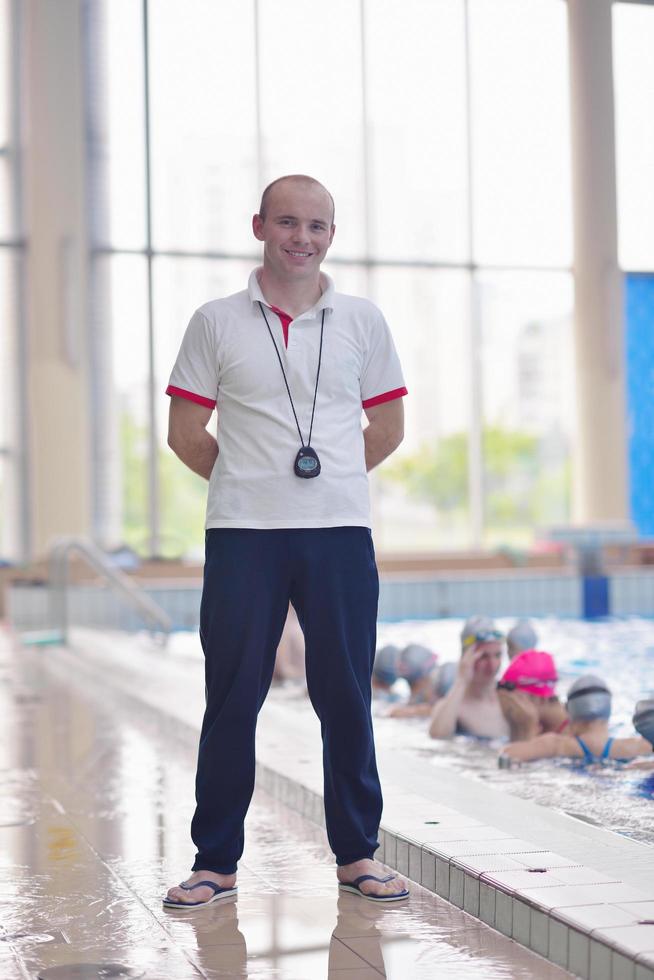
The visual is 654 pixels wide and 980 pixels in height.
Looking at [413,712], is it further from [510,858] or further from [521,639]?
[510,858]

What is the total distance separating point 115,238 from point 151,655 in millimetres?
7872

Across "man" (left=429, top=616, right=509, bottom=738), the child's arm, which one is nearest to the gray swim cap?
"man" (left=429, top=616, right=509, bottom=738)

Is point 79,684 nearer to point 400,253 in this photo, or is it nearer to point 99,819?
point 99,819

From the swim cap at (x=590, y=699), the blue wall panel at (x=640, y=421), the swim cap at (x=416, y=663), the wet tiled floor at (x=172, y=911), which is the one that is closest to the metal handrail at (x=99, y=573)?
the swim cap at (x=416, y=663)

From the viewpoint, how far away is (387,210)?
49.5ft

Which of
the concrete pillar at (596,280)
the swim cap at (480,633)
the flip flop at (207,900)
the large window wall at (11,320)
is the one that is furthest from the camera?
the concrete pillar at (596,280)

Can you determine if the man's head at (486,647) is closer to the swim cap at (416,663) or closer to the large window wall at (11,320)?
the swim cap at (416,663)

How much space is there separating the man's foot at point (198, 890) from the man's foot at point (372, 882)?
232 millimetres

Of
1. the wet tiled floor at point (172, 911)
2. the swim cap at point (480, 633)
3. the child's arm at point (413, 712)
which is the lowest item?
the child's arm at point (413, 712)

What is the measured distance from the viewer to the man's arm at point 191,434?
2.63 meters

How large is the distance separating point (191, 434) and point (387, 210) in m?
12.9

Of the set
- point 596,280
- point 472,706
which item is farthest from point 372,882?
point 596,280

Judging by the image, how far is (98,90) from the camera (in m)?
14.2

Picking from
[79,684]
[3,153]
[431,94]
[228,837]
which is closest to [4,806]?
[228,837]
